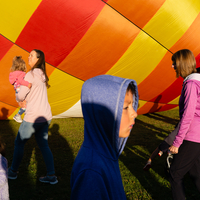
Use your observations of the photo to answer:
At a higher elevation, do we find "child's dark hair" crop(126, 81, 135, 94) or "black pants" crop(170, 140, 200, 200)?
"child's dark hair" crop(126, 81, 135, 94)

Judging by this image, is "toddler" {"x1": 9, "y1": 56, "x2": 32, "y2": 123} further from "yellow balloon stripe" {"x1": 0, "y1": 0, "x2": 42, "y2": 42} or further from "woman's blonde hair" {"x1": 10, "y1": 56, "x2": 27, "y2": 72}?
"yellow balloon stripe" {"x1": 0, "y1": 0, "x2": 42, "y2": 42}

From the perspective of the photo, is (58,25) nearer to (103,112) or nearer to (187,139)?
(187,139)

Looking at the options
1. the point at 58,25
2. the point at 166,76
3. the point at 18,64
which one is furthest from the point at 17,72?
the point at 166,76

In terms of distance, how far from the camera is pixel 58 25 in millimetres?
A: 4230

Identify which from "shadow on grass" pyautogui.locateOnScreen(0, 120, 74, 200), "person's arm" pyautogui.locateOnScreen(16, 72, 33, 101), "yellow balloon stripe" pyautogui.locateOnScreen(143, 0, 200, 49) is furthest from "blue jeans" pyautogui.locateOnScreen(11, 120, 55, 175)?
"yellow balloon stripe" pyautogui.locateOnScreen(143, 0, 200, 49)

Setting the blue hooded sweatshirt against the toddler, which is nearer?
the blue hooded sweatshirt

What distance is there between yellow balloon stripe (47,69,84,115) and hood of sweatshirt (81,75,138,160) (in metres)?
3.91

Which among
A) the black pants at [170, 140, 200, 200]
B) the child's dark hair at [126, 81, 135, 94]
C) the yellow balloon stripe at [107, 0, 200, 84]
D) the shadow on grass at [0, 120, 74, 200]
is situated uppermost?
the yellow balloon stripe at [107, 0, 200, 84]

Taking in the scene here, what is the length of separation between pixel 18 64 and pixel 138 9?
2736 millimetres

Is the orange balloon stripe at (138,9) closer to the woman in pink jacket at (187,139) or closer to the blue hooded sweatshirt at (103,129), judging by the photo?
the woman in pink jacket at (187,139)

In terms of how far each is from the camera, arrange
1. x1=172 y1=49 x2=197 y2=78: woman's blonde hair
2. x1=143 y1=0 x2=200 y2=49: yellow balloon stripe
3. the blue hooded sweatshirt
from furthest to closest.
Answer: x1=143 y1=0 x2=200 y2=49: yellow balloon stripe
x1=172 y1=49 x2=197 y2=78: woman's blonde hair
the blue hooded sweatshirt

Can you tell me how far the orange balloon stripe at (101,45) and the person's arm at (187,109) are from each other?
2.72 m

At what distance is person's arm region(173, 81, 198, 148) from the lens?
7.10ft

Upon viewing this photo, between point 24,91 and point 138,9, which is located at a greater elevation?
point 138,9
